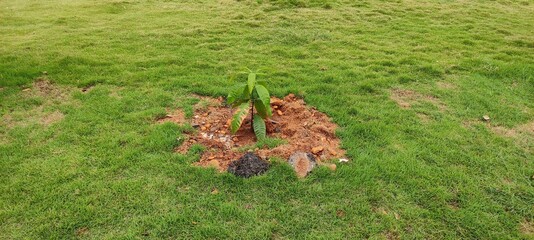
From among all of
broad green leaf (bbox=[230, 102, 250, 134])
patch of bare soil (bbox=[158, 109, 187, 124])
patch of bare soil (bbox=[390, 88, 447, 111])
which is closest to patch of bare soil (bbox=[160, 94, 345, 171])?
patch of bare soil (bbox=[158, 109, 187, 124])

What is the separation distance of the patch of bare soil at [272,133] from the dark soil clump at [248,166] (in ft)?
0.41

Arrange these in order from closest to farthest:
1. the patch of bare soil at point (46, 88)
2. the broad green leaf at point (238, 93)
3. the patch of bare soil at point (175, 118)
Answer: the broad green leaf at point (238, 93), the patch of bare soil at point (175, 118), the patch of bare soil at point (46, 88)

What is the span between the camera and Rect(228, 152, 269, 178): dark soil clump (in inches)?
151

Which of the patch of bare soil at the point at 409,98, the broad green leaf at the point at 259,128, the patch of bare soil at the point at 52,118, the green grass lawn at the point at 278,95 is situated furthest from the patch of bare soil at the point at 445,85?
the patch of bare soil at the point at 52,118

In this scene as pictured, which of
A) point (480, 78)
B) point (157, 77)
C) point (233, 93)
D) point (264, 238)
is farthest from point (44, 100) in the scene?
point (480, 78)

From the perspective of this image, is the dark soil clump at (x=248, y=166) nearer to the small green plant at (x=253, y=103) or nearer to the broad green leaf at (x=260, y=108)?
the small green plant at (x=253, y=103)

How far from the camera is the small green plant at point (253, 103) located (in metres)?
4.14

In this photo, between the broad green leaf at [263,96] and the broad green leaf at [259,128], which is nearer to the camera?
the broad green leaf at [263,96]

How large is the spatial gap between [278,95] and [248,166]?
1.93 metres

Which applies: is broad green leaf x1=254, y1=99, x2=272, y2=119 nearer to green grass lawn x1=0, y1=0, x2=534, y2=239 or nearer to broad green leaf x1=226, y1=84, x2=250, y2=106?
broad green leaf x1=226, y1=84, x2=250, y2=106

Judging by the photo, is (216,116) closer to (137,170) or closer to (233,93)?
(233,93)

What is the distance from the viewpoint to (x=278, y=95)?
5.57 metres

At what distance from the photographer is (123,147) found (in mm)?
4359

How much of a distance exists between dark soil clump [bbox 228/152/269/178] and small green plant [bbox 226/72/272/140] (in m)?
0.42
